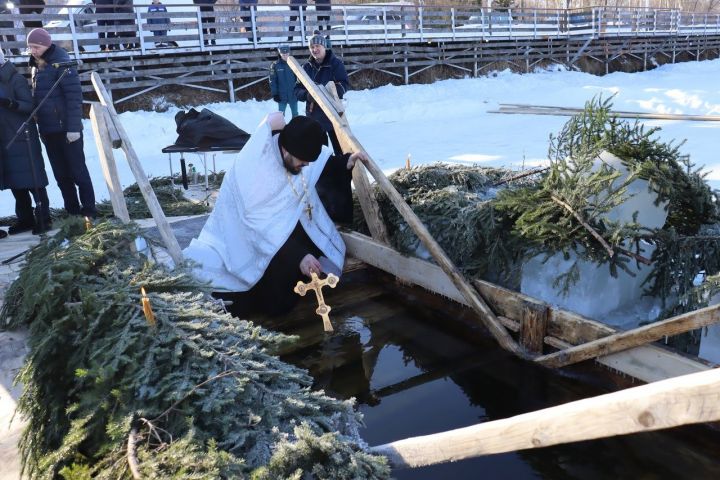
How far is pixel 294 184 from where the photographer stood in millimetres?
4781

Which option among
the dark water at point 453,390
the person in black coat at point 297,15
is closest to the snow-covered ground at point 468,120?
the person in black coat at point 297,15

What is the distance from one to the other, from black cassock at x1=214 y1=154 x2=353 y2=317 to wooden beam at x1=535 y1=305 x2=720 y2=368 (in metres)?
1.91

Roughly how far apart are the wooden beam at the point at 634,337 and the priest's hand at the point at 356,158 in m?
1.98

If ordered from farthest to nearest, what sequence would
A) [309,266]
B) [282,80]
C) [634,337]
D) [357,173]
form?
1. [282,80]
2. [357,173]
3. [309,266]
4. [634,337]

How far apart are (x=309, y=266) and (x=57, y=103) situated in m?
3.60

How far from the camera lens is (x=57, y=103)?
6.28m

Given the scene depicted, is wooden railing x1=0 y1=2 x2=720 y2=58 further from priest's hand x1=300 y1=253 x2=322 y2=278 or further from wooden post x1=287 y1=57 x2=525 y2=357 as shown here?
wooden post x1=287 y1=57 x2=525 y2=357

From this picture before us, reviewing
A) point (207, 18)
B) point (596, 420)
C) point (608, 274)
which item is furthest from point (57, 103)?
point (207, 18)

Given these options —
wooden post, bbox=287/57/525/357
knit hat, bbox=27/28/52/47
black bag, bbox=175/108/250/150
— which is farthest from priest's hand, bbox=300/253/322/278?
knit hat, bbox=27/28/52/47

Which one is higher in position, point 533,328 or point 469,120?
point 469,120

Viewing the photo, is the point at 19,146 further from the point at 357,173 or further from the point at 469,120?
the point at 469,120

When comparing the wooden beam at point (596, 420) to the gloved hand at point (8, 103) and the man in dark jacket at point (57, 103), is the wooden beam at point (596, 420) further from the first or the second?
the gloved hand at point (8, 103)

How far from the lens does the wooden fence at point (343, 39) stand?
14680mm

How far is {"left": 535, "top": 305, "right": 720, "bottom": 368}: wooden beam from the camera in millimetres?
2928
